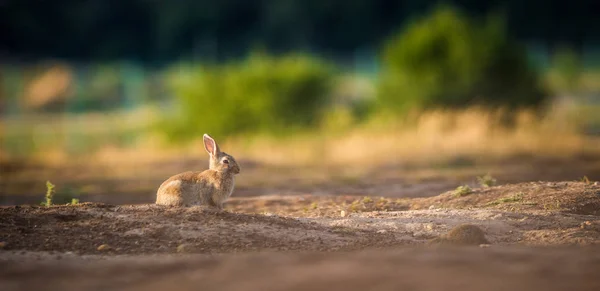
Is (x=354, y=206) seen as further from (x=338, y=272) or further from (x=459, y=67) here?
(x=459, y=67)

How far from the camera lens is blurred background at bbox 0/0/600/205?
2167 cm

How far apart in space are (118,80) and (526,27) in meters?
24.2

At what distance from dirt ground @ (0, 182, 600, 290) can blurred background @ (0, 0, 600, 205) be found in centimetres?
409

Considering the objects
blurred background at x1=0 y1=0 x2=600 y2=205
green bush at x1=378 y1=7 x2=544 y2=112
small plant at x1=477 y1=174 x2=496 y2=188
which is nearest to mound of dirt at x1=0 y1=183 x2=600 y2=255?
small plant at x1=477 y1=174 x2=496 y2=188

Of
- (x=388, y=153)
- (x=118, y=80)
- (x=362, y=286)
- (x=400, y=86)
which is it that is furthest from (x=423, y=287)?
(x=118, y=80)

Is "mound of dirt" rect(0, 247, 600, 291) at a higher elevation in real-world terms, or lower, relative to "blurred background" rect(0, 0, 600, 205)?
lower

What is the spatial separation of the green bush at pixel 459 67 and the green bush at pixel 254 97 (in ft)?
8.85

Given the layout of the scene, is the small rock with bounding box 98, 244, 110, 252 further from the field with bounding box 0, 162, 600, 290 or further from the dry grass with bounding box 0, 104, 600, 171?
the dry grass with bounding box 0, 104, 600, 171

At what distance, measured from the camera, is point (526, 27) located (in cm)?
5188

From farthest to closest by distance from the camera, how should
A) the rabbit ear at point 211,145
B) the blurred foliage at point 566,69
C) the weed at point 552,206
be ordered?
1. the blurred foliage at point 566,69
2. the weed at point 552,206
3. the rabbit ear at point 211,145

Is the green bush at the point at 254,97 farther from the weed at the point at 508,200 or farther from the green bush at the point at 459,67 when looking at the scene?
the weed at the point at 508,200

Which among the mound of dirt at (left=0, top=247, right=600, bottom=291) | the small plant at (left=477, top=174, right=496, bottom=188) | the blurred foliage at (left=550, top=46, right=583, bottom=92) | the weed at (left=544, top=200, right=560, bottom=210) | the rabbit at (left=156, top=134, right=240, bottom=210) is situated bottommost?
the mound of dirt at (left=0, top=247, right=600, bottom=291)

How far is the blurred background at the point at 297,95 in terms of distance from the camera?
21672 millimetres

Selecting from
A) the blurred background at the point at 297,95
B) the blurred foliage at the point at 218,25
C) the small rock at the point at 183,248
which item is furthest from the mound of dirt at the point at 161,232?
the blurred foliage at the point at 218,25
